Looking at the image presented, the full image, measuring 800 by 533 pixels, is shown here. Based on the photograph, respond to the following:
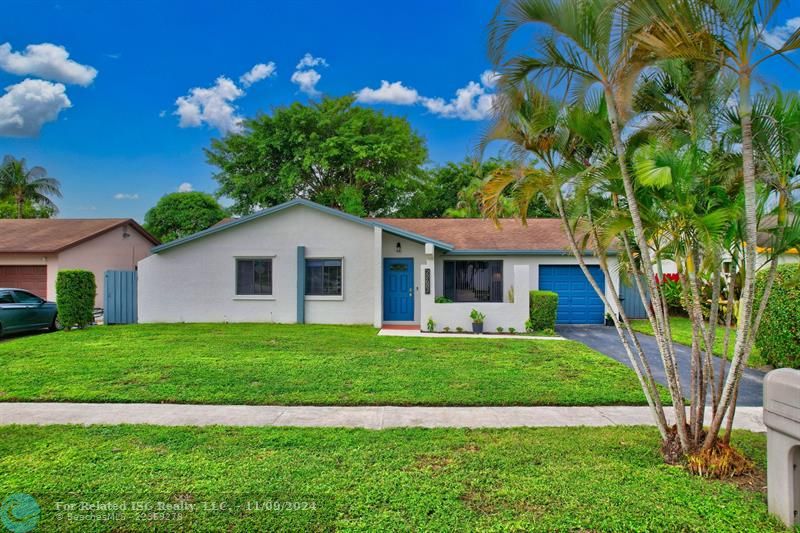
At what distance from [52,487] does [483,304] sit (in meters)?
10.8

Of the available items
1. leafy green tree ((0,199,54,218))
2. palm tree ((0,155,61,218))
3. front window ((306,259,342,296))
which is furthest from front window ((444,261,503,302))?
leafy green tree ((0,199,54,218))

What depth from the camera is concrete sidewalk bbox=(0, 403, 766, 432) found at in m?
Answer: 5.15

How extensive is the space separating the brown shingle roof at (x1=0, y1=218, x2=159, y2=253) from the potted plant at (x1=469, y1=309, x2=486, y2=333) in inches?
582

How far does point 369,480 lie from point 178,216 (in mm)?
29568

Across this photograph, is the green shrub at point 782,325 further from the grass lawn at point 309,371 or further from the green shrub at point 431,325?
the green shrub at point 431,325

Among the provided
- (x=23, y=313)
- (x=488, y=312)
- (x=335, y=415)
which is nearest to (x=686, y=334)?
(x=488, y=312)

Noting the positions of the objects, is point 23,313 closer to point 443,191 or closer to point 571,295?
point 571,295

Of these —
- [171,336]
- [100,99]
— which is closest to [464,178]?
[100,99]

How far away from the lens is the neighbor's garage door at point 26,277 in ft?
51.7

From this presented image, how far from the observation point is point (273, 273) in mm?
14141

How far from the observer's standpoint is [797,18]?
332 cm

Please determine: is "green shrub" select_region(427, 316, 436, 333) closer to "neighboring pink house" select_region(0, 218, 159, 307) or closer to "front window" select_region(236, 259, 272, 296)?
"front window" select_region(236, 259, 272, 296)

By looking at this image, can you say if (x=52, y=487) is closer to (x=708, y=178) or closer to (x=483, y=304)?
(x=708, y=178)

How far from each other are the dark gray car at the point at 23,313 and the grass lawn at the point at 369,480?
896cm
